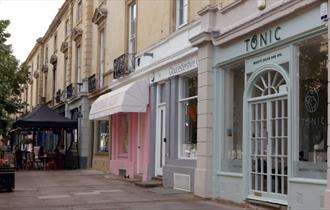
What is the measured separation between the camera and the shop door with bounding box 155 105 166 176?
59.2 feet

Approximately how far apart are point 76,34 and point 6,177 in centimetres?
1590

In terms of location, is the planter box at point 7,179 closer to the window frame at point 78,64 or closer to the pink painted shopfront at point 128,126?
the pink painted shopfront at point 128,126

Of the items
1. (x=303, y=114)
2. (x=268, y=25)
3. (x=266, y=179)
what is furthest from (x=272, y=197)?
(x=268, y=25)

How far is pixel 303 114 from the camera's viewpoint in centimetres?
1086

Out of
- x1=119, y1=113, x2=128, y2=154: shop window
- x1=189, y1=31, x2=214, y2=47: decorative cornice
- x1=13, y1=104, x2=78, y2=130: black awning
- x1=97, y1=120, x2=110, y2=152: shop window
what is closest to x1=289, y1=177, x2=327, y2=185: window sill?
x1=189, y1=31, x2=214, y2=47: decorative cornice

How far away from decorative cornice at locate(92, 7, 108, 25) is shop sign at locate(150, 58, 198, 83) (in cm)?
769

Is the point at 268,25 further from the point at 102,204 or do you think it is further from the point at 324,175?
the point at 102,204

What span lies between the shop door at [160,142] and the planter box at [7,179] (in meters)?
4.52

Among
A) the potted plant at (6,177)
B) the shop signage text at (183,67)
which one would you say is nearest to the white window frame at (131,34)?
the shop signage text at (183,67)

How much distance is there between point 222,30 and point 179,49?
9.69 ft

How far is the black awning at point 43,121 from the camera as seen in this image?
88.9ft

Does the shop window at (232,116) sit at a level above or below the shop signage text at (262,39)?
below

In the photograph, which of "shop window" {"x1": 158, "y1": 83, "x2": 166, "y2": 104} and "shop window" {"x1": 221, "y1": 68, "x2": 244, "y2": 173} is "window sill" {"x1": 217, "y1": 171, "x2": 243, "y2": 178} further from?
"shop window" {"x1": 158, "y1": 83, "x2": 166, "y2": 104}

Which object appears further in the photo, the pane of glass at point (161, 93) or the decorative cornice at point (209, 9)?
the pane of glass at point (161, 93)
